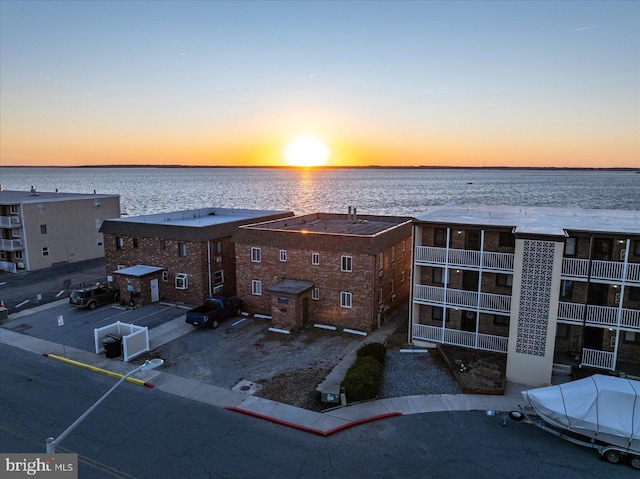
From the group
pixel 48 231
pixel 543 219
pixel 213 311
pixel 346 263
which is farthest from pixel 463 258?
pixel 48 231

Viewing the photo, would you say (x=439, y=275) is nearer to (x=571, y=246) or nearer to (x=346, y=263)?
(x=346, y=263)

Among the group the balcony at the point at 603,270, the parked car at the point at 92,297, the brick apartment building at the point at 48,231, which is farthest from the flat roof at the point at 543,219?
the brick apartment building at the point at 48,231

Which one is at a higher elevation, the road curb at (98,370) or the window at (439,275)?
the window at (439,275)

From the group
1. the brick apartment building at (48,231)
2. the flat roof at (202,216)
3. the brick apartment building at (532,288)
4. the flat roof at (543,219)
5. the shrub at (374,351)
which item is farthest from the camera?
the brick apartment building at (48,231)

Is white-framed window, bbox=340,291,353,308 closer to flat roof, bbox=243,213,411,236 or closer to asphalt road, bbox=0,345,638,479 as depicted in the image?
flat roof, bbox=243,213,411,236

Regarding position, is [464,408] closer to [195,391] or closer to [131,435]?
[195,391]

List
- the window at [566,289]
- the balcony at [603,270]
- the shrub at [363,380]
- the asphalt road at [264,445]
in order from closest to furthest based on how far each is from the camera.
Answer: the asphalt road at [264,445] → the shrub at [363,380] → the balcony at [603,270] → the window at [566,289]

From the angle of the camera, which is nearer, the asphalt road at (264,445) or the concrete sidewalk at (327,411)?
the asphalt road at (264,445)

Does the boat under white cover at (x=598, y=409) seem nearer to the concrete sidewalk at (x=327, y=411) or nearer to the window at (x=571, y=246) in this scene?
the concrete sidewalk at (x=327, y=411)
